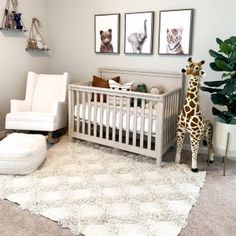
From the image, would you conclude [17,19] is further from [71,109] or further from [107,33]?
[71,109]

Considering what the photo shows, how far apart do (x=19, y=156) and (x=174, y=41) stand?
2248 millimetres

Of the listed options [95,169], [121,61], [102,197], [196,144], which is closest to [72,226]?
[102,197]

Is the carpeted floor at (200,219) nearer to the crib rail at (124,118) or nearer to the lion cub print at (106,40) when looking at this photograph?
the crib rail at (124,118)

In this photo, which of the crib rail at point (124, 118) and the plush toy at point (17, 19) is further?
the plush toy at point (17, 19)

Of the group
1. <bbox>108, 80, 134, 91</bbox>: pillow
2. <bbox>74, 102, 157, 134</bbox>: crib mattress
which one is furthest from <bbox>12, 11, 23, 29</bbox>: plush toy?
<bbox>108, 80, 134, 91</bbox>: pillow

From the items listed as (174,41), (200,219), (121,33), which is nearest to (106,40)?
(121,33)

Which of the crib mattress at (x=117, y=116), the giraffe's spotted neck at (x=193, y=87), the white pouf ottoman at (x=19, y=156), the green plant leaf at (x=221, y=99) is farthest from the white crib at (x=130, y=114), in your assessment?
the white pouf ottoman at (x=19, y=156)

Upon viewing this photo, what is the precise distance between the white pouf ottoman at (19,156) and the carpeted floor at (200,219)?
1.50ft

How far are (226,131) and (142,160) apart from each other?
0.99 metres

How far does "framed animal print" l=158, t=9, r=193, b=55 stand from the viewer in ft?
10.7

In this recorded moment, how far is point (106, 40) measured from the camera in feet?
12.8

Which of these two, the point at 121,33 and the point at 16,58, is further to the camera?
the point at 16,58

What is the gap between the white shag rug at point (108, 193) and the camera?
2021 millimetres

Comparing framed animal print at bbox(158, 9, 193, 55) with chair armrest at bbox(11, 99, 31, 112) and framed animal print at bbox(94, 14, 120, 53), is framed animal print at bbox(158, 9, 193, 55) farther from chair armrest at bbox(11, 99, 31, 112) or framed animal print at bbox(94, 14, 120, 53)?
chair armrest at bbox(11, 99, 31, 112)
